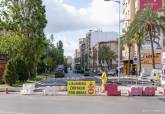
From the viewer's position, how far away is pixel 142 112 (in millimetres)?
23188

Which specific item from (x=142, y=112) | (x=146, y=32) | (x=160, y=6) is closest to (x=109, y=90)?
(x=142, y=112)

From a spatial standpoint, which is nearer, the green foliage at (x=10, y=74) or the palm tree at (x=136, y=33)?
the green foliage at (x=10, y=74)

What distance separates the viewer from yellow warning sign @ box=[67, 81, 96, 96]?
3834cm

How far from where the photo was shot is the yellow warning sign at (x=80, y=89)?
38.3 metres

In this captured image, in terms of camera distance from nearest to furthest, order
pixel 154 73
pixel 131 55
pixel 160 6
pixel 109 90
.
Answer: pixel 109 90 < pixel 154 73 < pixel 160 6 < pixel 131 55

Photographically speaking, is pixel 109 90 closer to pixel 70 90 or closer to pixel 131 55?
pixel 70 90

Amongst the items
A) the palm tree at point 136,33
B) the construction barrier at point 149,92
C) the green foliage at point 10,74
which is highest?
the palm tree at point 136,33

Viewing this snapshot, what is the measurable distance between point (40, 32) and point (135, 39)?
24738mm

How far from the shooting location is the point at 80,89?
126 ft

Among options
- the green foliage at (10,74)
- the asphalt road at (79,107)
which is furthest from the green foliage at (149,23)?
the asphalt road at (79,107)

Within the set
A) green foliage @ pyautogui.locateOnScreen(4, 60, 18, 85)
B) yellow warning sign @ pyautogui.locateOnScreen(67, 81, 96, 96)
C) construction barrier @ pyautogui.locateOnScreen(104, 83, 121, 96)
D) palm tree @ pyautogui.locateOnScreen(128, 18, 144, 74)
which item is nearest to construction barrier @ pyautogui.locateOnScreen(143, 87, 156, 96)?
construction barrier @ pyautogui.locateOnScreen(104, 83, 121, 96)

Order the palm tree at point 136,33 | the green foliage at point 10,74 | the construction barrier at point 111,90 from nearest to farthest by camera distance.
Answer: the construction barrier at point 111,90
the green foliage at point 10,74
the palm tree at point 136,33

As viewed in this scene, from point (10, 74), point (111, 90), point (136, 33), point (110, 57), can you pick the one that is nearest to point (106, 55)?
point (110, 57)

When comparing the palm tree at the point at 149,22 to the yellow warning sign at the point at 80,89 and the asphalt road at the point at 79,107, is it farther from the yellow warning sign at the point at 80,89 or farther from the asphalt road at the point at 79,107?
the asphalt road at the point at 79,107
